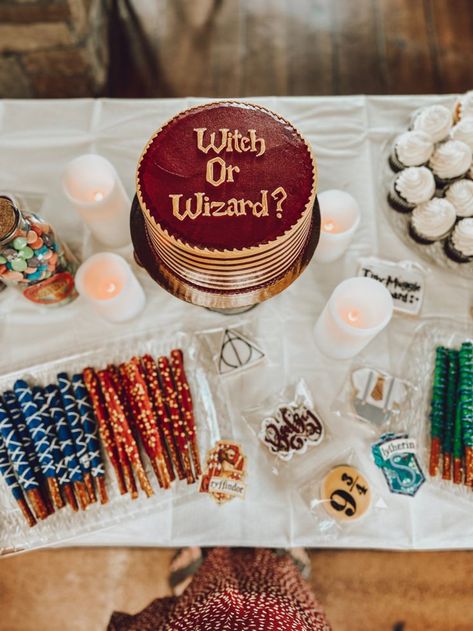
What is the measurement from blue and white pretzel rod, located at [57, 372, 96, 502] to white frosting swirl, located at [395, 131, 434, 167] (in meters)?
0.97

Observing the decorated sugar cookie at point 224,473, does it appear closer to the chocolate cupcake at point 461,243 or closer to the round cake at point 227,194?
the round cake at point 227,194

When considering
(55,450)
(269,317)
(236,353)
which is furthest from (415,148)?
(55,450)

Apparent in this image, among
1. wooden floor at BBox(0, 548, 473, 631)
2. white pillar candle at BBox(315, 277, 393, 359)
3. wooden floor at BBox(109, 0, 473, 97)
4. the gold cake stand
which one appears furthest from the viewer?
wooden floor at BBox(109, 0, 473, 97)

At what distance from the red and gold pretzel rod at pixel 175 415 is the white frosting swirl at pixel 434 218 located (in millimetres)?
689

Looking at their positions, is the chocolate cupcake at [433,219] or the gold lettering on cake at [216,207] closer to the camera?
the gold lettering on cake at [216,207]

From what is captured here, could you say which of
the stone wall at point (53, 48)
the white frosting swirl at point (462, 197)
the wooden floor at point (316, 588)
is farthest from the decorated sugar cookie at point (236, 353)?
the stone wall at point (53, 48)

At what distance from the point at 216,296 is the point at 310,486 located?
512 mm

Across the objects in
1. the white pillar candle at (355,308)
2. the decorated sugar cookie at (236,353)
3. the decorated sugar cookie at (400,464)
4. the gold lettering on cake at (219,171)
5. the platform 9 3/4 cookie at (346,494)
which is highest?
the gold lettering on cake at (219,171)

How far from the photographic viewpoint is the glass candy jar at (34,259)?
1.04 metres

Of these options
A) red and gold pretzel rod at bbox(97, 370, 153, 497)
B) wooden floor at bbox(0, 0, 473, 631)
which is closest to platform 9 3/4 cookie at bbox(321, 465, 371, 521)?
red and gold pretzel rod at bbox(97, 370, 153, 497)

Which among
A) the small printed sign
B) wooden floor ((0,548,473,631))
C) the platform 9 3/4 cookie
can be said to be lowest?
wooden floor ((0,548,473,631))

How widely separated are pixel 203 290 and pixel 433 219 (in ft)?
1.98

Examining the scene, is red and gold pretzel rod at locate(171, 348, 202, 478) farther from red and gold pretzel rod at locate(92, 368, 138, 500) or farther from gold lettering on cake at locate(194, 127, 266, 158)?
gold lettering on cake at locate(194, 127, 266, 158)

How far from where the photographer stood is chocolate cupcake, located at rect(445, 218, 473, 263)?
121cm
